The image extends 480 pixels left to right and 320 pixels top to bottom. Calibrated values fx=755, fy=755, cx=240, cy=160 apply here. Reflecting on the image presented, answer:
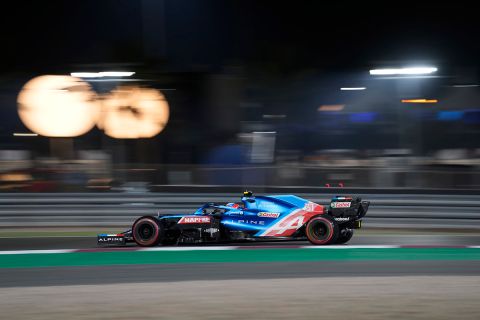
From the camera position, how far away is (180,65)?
61.8ft

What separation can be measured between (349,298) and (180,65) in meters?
12.7

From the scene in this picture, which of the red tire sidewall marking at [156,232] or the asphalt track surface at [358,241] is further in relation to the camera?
the asphalt track surface at [358,241]

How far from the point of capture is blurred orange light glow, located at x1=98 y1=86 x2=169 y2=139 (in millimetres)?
17000

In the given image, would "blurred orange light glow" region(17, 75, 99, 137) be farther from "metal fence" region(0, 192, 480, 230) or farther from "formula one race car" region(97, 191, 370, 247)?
"formula one race car" region(97, 191, 370, 247)

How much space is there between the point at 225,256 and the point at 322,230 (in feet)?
4.97

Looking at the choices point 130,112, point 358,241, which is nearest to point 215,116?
point 130,112

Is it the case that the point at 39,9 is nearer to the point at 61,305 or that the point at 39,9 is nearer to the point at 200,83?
the point at 200,83

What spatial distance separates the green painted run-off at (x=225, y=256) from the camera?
987cm

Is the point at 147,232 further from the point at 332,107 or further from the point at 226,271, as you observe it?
the point at 332,107

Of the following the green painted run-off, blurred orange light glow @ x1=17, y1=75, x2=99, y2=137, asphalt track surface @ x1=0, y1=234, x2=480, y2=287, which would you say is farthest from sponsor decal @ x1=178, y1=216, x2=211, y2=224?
blurred orange light glow @ x1=17, y1=75, x2=99, y2=137

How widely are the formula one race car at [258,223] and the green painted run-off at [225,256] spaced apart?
0.28 meters

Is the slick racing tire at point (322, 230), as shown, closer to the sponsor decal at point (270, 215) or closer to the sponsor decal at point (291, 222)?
the sponsor decal at point (291, 222)

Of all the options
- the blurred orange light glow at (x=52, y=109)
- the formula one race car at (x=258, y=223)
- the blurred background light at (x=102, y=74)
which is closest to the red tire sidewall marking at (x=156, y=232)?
the formula one race car at (x=258, y=223)

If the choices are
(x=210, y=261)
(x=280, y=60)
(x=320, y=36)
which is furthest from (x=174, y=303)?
(x=280, y=60)
